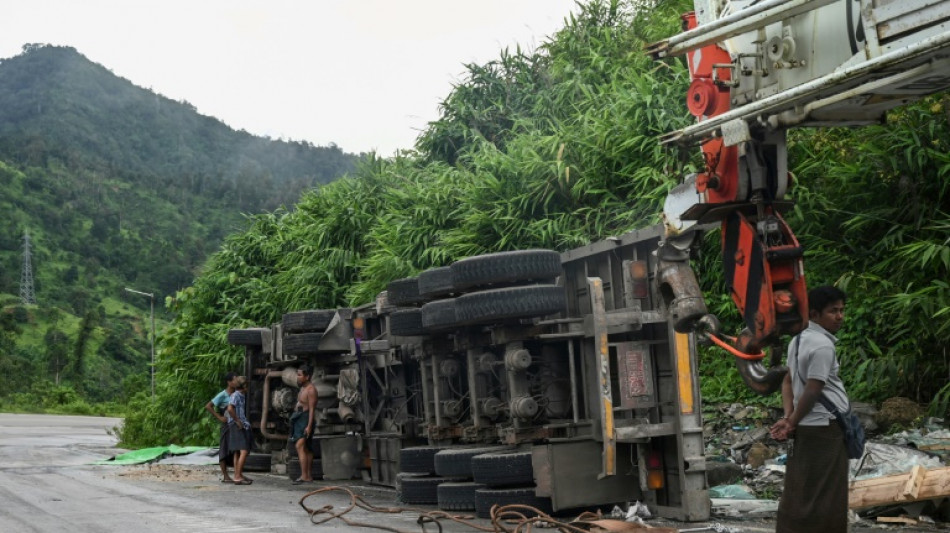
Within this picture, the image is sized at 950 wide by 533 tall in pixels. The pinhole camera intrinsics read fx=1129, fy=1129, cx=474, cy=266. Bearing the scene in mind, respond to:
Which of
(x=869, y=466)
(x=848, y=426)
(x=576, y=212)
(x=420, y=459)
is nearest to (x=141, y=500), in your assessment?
(x=420, y=459)

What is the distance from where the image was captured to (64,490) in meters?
14.6

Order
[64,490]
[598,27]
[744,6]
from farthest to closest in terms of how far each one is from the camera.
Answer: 1. [598,27]
2. [64,490]
3. [744,6]

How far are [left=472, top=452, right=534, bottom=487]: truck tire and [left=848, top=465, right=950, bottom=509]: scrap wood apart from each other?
2758 mm

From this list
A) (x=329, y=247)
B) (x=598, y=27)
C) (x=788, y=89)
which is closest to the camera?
(x=788, y=89)

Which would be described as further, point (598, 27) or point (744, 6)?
point (598, 27)

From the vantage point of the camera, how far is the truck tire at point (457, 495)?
10656 mm

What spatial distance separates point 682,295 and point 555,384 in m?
3.56

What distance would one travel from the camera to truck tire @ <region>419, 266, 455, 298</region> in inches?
436

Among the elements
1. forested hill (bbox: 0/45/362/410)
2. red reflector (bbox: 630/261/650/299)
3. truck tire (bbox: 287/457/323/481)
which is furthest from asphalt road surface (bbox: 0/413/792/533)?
forested hill (bbox: 0/45/362/410)

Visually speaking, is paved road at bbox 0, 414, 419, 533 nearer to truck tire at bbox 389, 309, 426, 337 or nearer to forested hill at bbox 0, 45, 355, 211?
truck tire at bbox 389, 309, 426, 337

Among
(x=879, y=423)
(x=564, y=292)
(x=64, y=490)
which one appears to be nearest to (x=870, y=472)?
(x=879, y=423)

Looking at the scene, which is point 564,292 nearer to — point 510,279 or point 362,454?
point 510,279

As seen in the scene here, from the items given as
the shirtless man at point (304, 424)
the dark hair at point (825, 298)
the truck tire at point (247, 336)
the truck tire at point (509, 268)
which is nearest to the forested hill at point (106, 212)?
the truck tire at point (247, 336)

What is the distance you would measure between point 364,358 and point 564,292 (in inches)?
203
